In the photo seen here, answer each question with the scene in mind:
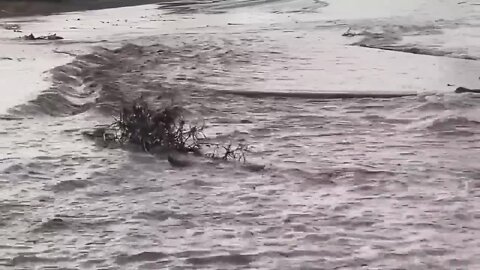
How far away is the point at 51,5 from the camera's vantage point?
65.1 ft

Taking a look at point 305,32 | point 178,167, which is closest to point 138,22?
point 305,32

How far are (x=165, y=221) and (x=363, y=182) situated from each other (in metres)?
1.73

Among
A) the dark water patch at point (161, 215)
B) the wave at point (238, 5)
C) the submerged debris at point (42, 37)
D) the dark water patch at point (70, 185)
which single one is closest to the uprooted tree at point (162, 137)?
the dark water patch at point (70, 185)

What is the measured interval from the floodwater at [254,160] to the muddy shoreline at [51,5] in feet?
21.8

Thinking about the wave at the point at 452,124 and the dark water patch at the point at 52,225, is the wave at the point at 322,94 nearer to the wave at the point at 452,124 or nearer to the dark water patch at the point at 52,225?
the wave at the point at 452,124

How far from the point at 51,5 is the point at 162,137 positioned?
14729 millimetres

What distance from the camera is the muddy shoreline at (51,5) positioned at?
18.5 m

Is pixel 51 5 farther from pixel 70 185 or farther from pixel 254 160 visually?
pixel 70 185

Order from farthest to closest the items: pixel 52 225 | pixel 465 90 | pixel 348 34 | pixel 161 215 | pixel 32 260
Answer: pixel 348 34
pixel 465 90
pixel 161 215
pixel 52 225
pixel 32 260

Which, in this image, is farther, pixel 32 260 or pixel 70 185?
pixel 70 185

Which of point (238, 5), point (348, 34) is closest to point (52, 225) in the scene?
point (348, 34)

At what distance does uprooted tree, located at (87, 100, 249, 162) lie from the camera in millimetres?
6250

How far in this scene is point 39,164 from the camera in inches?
226

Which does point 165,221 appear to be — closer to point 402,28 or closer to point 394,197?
point 394,197
